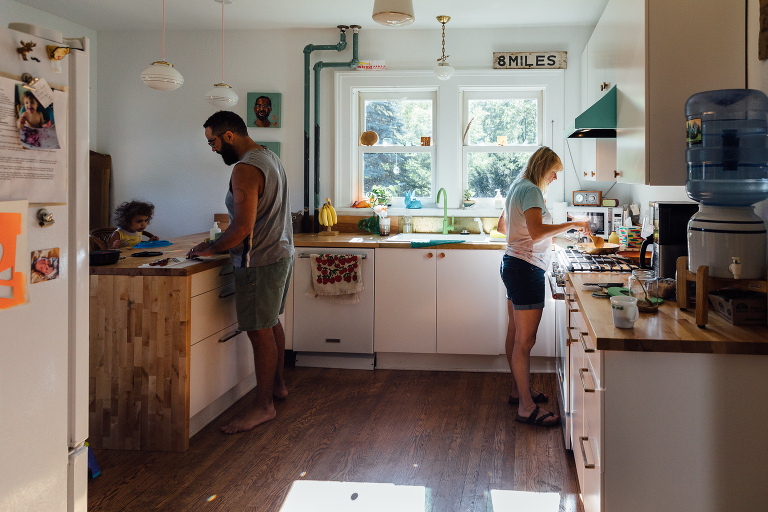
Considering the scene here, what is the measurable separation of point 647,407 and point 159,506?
1.74 m

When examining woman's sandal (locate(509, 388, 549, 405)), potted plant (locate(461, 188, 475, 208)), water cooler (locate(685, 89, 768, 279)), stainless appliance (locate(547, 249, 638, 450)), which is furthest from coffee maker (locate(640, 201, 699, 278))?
potted plant (locate(461, 188, 475, 208))

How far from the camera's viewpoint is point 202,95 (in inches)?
187

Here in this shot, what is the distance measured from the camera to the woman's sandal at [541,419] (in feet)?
10.1

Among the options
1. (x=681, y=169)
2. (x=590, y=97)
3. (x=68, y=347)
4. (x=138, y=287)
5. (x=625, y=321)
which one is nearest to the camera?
(x=68, y=347)

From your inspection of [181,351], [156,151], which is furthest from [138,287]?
[156,151]

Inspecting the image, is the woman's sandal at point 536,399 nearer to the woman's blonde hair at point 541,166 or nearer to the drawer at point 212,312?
the woman's blonde hair at point 541,166

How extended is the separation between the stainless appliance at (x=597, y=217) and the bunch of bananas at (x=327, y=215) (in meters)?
1.65

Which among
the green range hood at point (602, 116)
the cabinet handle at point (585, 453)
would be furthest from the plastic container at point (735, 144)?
the green range hood at point (602, 116)

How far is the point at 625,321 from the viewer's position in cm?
170

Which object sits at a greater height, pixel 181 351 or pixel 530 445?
pixel 181 351

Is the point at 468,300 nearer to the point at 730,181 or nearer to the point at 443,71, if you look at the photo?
the point at 443,71

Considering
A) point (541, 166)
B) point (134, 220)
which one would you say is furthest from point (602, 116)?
point (134, 220)

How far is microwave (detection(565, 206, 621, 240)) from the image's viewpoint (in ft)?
13.2

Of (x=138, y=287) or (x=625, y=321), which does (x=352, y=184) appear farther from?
(x=625, y=321)
